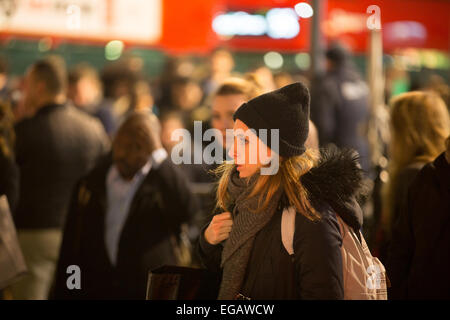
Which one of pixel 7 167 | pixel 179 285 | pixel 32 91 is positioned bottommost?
pixel 179 285

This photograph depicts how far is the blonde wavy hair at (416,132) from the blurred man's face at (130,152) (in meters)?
1.55

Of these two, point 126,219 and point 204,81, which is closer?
point 126,219

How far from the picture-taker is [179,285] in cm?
290

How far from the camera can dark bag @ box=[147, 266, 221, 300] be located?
113 inches

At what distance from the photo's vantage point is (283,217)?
2.69m

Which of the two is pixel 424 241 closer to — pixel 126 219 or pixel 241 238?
pixel 241 238

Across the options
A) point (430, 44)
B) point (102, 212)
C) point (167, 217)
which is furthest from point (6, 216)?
point (430, 44)

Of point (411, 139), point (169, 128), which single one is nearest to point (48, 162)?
point (169, 128)

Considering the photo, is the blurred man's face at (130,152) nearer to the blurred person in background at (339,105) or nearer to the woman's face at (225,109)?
the woman's face at (225,109)

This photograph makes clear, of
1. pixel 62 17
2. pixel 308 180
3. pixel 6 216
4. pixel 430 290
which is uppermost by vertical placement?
pixel 62 17

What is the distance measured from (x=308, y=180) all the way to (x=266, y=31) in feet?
30.4

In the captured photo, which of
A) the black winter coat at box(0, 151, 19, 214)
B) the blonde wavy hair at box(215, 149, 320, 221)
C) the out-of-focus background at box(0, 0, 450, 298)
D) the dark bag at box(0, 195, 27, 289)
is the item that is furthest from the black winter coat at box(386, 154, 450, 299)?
the black winter coat at box(0, 151, 19, 214)

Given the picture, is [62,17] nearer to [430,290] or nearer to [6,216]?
[6,216]

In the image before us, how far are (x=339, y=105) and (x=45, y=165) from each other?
3794mm
